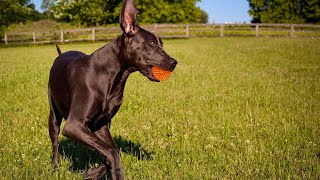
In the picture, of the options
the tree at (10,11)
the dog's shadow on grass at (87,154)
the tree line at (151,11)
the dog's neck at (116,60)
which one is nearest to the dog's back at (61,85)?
the dog's neck at (116,60)

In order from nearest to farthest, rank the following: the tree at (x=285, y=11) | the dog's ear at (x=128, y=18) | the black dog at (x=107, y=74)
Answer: the black dog at (x=107, y=74)
the dog's ear at (x=128, y=18)
the tree at (x=285, y=11)

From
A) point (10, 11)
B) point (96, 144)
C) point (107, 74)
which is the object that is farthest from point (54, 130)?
point (10, 11)

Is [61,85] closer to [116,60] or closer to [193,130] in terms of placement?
[116,60]

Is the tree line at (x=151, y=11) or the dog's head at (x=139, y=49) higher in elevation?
the tree line at (x=151, y=11)

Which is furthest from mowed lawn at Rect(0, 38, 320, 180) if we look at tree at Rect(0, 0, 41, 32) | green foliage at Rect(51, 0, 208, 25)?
green foliage at Rect(51, 0, 208, 25)

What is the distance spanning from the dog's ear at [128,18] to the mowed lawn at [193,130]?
5.55ft

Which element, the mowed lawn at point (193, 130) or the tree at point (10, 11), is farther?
the tree at point (10, 11)

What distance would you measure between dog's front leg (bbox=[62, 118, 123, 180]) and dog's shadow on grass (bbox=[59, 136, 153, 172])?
1055mm

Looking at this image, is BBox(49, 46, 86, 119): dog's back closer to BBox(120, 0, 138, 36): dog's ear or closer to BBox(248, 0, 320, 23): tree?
BBox(120, 0, 138, 36): dog's ear

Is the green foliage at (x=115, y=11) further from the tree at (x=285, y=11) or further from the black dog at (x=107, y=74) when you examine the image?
the black dog at (x=107, y=74)

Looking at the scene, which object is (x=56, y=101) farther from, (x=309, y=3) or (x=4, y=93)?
(x=309, y=3)

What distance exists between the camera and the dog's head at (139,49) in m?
4.36

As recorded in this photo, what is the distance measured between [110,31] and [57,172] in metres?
39.0

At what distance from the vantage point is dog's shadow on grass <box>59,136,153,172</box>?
5.22 meters
